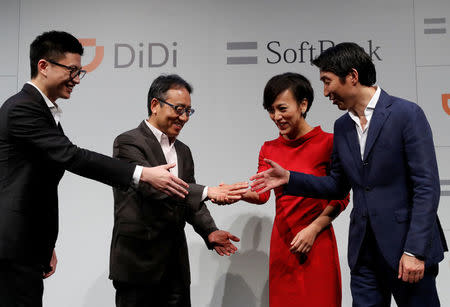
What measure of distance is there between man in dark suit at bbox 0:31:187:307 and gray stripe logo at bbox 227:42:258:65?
140 cm

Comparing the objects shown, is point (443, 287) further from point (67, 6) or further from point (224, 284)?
point (67, 6)

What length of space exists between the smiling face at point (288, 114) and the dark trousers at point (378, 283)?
2.13ft

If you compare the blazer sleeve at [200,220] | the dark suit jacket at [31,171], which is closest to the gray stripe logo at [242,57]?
the blazer sleeve at [200,220]

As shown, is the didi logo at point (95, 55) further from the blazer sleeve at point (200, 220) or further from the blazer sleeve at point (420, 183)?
the blazer sleeve at point (420, 183)

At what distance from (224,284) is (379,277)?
143cm

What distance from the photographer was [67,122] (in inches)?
128

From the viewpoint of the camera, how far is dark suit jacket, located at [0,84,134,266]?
1.67 meters

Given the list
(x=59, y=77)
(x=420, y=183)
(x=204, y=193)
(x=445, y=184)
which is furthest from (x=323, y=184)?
(x=445, y=184)

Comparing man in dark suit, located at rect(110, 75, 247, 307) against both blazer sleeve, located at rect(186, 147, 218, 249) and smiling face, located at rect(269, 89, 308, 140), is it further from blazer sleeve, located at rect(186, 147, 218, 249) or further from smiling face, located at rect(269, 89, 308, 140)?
smiling face, located at rect(269, 89, 308, 140)

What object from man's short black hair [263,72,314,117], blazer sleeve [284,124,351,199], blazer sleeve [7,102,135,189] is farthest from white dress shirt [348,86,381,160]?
blazer sleeve [7,102,135,189]

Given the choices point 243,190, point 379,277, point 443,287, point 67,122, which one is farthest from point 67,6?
point 443,287

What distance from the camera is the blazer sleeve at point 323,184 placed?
203cm

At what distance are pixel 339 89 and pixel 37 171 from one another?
1.34 m

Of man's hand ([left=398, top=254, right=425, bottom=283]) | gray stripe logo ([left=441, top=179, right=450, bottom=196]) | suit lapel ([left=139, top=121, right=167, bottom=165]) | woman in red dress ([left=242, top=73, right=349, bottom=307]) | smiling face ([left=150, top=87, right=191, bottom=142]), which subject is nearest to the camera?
man's hand ([left=398, top=254, right=425, bottom=283])
